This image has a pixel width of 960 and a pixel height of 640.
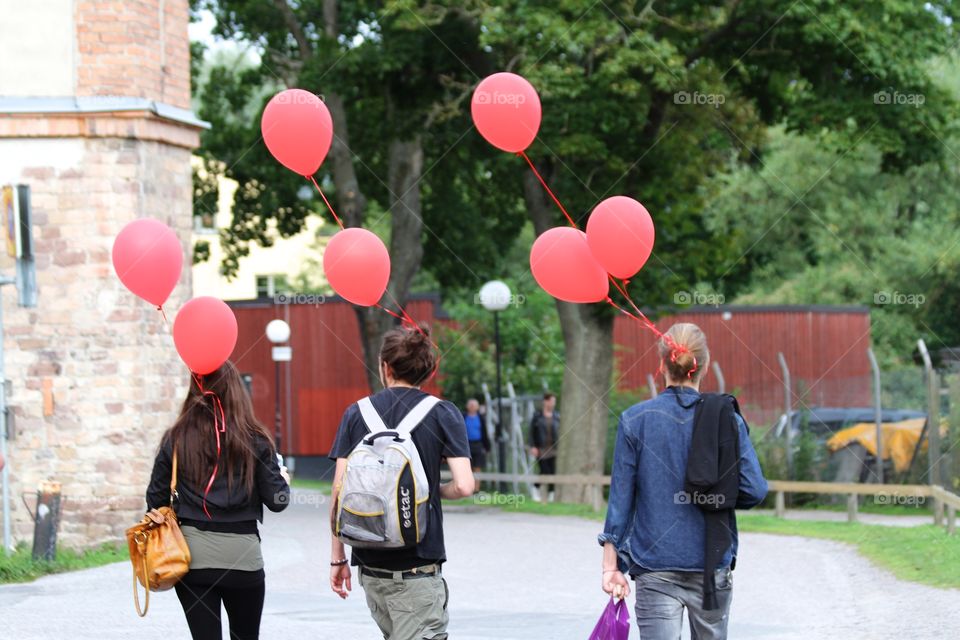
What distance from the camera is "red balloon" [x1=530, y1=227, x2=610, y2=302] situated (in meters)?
6.96

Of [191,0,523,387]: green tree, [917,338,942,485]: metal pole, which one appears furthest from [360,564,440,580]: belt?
[191,0,523,387]: green tree

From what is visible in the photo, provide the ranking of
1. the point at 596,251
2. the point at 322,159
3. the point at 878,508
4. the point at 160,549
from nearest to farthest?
the point at 160,549 < the point at 596,251 < the point at 322,159 < the point at 878,508

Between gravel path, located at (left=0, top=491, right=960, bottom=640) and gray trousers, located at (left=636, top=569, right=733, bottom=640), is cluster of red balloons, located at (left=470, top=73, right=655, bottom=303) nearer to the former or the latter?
gray trousers, located at (left=636, top=569, right=733, bottom=640)

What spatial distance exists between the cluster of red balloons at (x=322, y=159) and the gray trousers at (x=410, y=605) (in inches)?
92.2

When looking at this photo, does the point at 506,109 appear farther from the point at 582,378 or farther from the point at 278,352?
the point at 278,352

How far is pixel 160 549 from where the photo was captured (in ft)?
17.6

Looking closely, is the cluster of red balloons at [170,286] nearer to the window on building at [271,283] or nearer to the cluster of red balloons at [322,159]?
the cluster of red balloons at [322,159]

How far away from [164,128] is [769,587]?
25.6 feet

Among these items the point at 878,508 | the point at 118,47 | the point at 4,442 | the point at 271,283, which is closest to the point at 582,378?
the point at 878,508

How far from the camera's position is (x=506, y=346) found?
30.3 meters

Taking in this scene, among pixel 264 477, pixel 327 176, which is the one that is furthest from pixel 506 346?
pixel 264 477

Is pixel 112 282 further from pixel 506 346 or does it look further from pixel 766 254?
pixel 766 254

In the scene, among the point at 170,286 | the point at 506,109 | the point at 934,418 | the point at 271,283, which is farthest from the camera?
the point at 271,283

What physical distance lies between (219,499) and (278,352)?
80.6 feet
